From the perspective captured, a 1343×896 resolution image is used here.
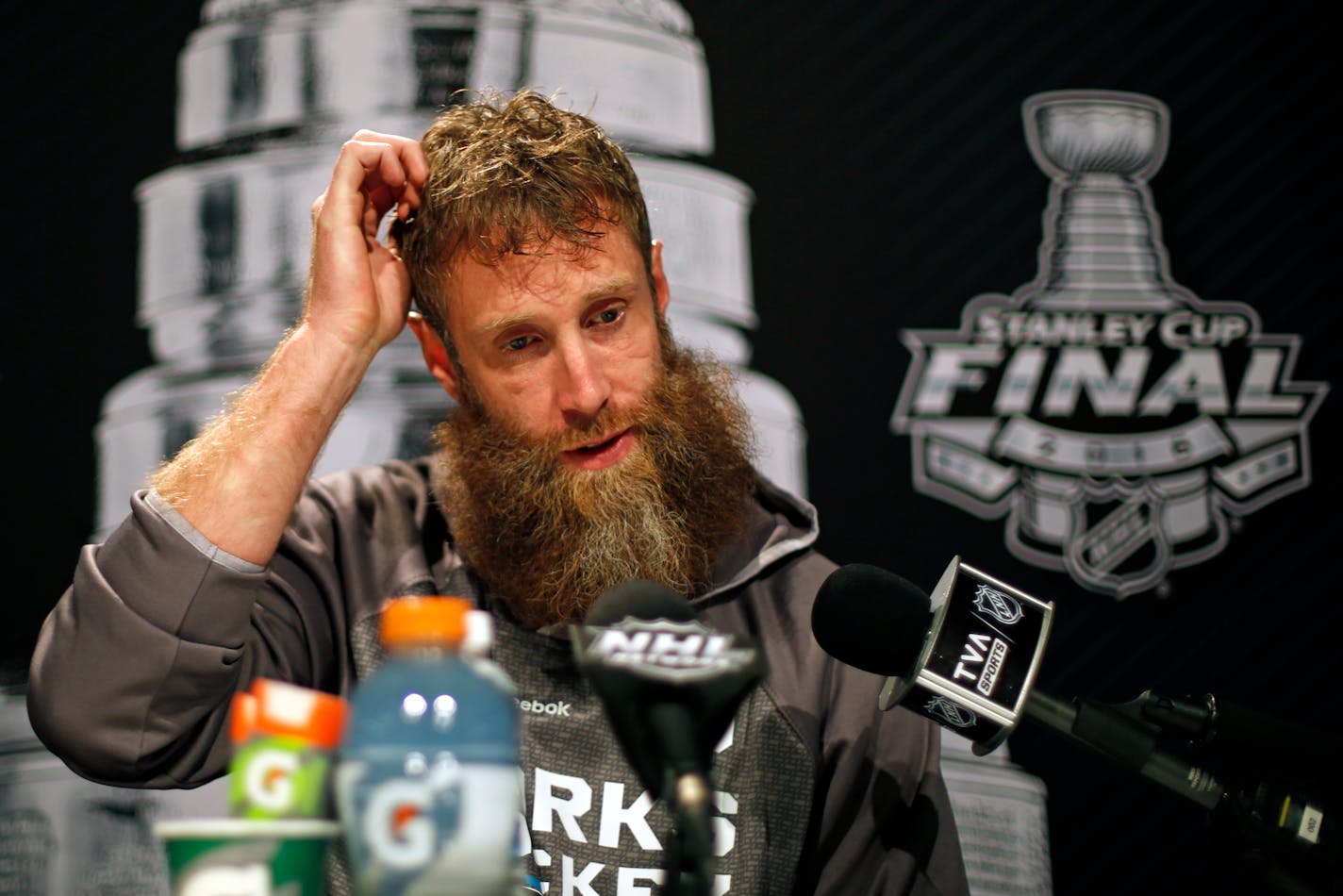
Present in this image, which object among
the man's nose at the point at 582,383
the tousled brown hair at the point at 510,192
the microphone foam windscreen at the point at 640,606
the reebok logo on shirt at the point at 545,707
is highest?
the tousled brown hair at the point at 510,192

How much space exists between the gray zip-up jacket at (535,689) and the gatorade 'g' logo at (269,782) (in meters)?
0.48

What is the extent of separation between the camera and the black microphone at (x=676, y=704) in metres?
0.64

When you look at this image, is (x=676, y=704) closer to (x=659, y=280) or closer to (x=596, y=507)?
(x=596, y=507)

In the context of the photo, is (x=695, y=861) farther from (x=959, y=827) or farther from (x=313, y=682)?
(x=959, y=827)

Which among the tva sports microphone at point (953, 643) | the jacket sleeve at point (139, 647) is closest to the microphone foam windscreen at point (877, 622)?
the tva sports microphone at point (953, 643)

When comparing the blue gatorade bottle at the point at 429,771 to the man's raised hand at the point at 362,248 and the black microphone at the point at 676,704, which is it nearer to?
the black microphone at the point at 676,704

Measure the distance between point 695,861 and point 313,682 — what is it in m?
0.98

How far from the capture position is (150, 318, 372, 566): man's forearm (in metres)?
1.12

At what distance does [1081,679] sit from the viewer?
1890 millimetres

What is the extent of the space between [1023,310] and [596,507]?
0.89 meters

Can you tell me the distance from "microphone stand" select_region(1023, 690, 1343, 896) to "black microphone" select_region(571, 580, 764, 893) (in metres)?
0.33

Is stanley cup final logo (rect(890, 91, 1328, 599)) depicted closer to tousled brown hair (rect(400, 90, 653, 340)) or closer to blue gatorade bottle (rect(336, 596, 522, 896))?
tousled brown hair (rect(400, 90, 653, 340))

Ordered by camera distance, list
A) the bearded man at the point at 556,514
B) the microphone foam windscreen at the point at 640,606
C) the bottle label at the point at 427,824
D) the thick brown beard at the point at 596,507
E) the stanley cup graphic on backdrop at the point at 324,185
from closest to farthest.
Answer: the bottle label at the point at 427,824
the microphone foam windscreen at the point at 640,606
the bearded man at the point at 556,514
the thick brown beard at the point at 596,507
the stanley cup graphic on backdrop at the point at 324,185

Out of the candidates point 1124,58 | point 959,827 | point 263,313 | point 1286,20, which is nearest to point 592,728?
point 959,827
